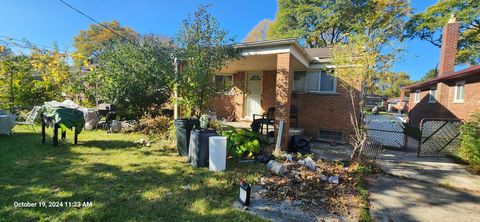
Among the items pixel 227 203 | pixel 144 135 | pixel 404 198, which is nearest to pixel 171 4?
pixel 144 135

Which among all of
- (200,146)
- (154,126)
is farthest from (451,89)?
(154,126)

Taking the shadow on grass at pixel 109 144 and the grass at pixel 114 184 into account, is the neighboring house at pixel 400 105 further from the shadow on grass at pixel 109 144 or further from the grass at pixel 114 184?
the shadow on grass at pixel 109 144

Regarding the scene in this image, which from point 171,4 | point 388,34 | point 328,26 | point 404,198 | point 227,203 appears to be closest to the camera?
point 227,203

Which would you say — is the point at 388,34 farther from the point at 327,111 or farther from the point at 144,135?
the point at 144,135

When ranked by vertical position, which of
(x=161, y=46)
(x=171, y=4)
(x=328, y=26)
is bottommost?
(x=161, y=46)

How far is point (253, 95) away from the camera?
11.0 m

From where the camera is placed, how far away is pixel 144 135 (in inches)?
334

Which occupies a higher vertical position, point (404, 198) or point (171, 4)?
point (171, 4)

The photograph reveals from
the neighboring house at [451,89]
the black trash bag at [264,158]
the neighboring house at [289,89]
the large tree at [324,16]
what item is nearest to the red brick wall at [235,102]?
the neighboring house at [289,89]

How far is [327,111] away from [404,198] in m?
5.16

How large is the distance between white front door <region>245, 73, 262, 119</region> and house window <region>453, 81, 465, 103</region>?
1004 cm

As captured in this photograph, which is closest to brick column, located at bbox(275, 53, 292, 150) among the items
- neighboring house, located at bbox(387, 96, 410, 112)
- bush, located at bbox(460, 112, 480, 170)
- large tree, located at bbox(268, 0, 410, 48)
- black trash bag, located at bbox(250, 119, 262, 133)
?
black trash bag, located at bbox(250, 119, 262, 133)

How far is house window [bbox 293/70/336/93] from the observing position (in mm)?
8781

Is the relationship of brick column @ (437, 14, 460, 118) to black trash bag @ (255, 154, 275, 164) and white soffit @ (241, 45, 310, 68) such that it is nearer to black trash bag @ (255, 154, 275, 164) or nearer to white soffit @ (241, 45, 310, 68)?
white soffit @ (241, 45, 310, 68)
